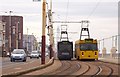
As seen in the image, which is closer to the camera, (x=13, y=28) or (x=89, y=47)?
(x=89, y=47)

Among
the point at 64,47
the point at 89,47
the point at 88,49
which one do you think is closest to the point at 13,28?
the point at 64,47

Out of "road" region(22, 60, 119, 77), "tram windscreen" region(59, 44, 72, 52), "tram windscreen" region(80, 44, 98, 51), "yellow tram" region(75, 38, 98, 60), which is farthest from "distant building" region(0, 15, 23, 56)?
"road" region(22, 60, 119, 77)

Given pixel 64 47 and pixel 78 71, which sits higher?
pixel 64 47

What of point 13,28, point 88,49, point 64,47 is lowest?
point 88,49

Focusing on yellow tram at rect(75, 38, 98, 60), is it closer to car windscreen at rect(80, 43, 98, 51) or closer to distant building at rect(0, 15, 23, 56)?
car windscreen at rect(80, 43, 98, 51)

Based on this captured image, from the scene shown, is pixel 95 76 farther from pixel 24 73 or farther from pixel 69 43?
pixel 69 43

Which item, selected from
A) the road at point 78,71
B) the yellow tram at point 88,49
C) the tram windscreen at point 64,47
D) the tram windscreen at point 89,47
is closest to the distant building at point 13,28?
the tram windscreen at point 64,47

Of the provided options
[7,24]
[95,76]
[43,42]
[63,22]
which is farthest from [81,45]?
[7,24]

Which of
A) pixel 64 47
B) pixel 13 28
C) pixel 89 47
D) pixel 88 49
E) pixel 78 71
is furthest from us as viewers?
pixel 13 28

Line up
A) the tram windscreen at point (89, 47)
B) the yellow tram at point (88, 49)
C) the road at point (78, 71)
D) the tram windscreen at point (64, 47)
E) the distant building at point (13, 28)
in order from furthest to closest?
the distant building at point (13, 28)
the tram windscreen at point (64, 47)
the tram windscreen at point (89, 47)
the yellow tram at point (88, 49)
the road at point (78, 71)

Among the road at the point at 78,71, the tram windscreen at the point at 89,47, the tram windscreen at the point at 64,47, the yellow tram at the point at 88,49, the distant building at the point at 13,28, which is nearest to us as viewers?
the road at the point at 78,71

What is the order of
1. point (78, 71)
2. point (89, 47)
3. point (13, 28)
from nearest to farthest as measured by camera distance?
point (78, 71) → point (89, 47) → point (13, 28)

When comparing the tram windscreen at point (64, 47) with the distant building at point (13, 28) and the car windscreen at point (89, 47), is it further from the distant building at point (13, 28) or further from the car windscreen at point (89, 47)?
the distant building at point (13, 28)

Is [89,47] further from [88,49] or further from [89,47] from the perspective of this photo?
[88,49]
